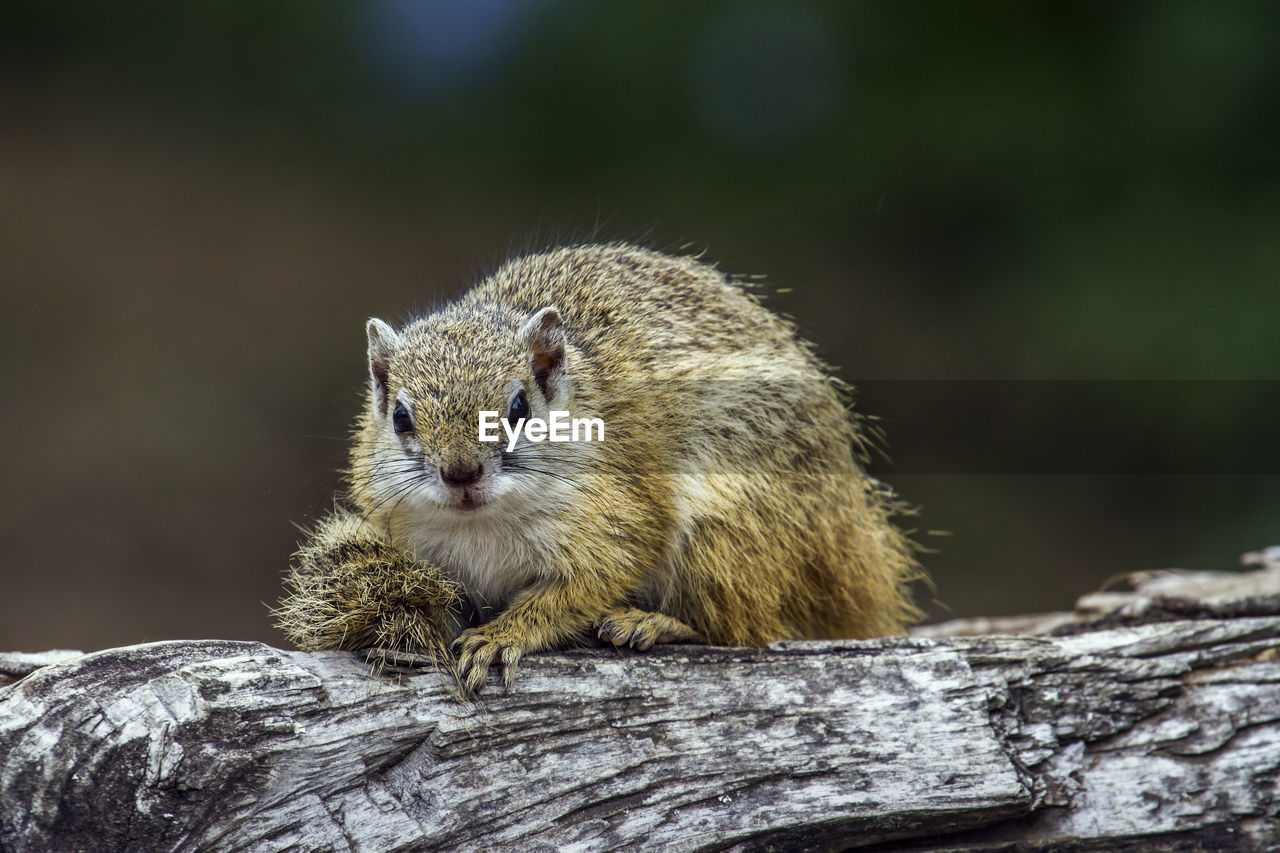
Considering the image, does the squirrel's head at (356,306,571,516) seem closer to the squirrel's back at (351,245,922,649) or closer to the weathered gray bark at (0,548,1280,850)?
the squirrel's back at (351,245,922,649)

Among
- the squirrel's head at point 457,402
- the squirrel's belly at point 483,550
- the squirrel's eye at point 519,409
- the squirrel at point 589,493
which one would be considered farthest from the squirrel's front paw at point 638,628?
the squirrel's eye at point 519,409

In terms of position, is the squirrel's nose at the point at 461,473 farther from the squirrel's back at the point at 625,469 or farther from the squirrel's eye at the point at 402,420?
the squirrel's eye at the point at 402,420

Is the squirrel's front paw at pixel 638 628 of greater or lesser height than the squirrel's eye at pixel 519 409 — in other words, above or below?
below
